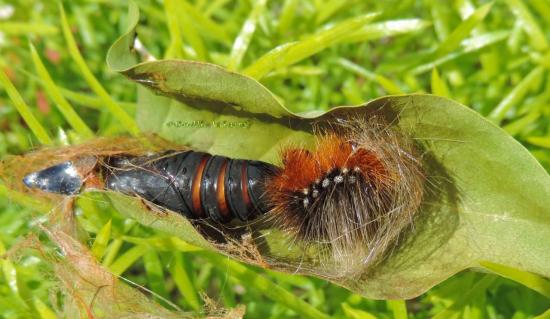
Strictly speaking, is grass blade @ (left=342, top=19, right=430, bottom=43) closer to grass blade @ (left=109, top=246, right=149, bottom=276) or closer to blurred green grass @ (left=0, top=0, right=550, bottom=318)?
blurred green grass @ (left=0, top=0, right=550, bottom=318)

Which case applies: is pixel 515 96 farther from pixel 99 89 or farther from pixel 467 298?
pixel 99 89

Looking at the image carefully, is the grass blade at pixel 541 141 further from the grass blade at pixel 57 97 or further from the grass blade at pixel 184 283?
the grass blade at pixel 57 97

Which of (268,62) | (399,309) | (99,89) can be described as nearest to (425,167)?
(399,309)

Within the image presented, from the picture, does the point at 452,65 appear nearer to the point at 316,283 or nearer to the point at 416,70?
the point at 416,70

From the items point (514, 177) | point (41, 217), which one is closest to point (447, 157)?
point (514, 177)

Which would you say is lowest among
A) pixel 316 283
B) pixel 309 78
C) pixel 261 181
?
pixel 316 283

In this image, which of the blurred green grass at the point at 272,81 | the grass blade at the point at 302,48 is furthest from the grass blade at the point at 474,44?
A: the grass blade at the point at 302,48
